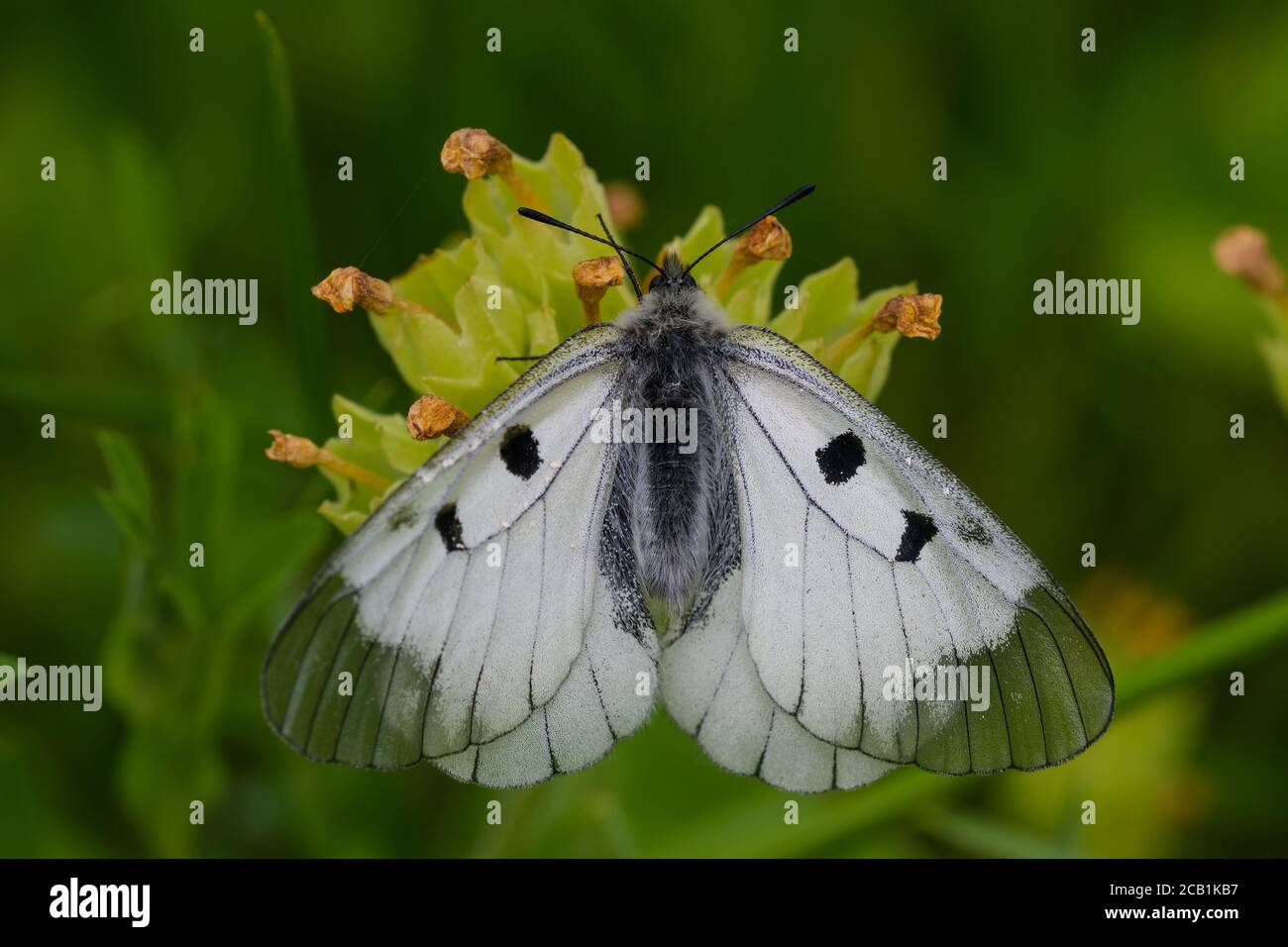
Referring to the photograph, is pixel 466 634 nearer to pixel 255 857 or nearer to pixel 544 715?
pixel 544 715

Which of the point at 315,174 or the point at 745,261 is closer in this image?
the point at 745,261

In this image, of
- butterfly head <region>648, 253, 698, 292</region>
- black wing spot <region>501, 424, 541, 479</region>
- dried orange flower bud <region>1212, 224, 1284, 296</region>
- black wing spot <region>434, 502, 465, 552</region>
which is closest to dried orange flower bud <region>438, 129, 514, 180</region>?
butterfly head <region>648, 253, 698, 292</region>

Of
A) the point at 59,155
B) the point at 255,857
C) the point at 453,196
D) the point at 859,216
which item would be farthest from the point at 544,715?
the point at 59,155

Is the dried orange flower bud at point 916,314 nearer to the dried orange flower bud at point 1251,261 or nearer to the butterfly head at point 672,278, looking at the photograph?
the butterfly head at point 672,278

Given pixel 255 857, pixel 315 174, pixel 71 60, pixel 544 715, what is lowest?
pixel 255 857

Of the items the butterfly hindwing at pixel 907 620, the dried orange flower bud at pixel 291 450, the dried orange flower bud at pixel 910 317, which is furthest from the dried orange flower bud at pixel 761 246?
the dried orange flower bud at pixel 291 450

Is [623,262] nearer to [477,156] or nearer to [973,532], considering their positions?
[477,156]

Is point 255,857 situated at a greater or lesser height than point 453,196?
lesser

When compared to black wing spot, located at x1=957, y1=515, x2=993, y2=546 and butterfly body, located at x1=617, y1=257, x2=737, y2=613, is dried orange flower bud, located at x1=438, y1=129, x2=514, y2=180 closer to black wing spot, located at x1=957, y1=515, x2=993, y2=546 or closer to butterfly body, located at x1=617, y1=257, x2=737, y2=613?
butterfly body, located at x1=617, y1=257, x2=737, y2=613
